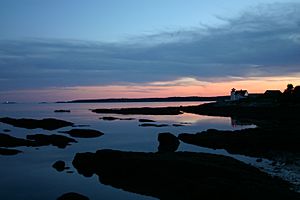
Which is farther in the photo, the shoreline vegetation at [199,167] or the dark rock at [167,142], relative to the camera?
the dark rock at [167,142]

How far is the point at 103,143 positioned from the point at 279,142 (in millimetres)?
23128

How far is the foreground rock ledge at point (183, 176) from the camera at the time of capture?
19.5 metres

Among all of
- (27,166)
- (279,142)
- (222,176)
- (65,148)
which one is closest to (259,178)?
(222,176)

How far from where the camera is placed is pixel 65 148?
4472 centimetres

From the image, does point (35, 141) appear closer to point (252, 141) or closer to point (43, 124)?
point (43, 124)

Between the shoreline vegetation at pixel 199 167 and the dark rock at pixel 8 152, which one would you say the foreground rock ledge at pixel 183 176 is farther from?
the dark rock at pixel 8 152

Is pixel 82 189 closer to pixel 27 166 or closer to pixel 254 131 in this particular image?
pixel 27 166

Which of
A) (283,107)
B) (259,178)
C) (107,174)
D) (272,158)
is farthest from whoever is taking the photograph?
(283,107)

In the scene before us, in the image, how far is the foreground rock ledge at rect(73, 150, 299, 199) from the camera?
64.0 ft

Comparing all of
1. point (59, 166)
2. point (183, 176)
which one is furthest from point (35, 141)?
point (183, 176)

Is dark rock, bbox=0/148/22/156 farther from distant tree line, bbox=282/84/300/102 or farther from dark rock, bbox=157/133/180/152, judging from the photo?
distant tree line, bbox=282/84/300/102

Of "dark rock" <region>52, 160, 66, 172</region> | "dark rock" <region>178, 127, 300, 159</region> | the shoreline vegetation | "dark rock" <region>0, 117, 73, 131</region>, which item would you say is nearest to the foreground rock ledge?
the shoreline vegetation

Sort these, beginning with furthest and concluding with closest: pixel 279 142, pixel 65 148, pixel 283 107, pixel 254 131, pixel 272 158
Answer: pixel 283 107 < pixel 254 131 < pixel 65 148 < pixel 279 142 < pixel 272 158

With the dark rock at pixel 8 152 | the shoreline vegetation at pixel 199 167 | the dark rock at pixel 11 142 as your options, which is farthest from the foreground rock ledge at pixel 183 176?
the dark rock at pixel 11 142
